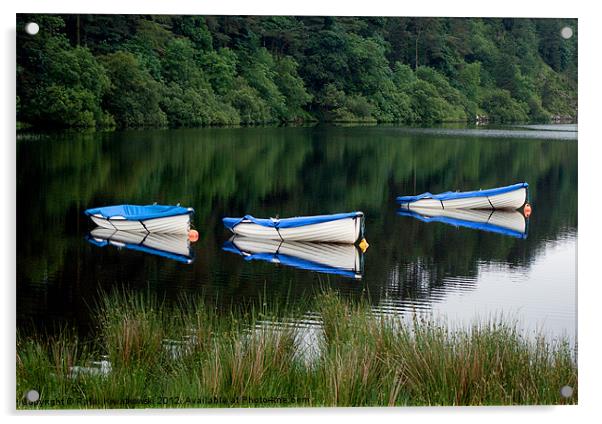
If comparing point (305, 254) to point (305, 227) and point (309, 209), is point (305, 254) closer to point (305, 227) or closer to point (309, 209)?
point (305, 227)

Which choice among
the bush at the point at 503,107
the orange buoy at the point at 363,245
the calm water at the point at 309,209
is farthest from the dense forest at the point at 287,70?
the orange buoy at the point at 363,245

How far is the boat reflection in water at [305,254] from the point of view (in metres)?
9.80

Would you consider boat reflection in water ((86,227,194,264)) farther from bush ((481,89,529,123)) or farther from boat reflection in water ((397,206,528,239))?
bush ((481,89,529,123))

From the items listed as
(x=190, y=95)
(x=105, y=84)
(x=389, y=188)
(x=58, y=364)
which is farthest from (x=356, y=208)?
(x=58, y=364)

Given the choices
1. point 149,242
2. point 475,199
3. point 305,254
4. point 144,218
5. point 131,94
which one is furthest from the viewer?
point 305,254

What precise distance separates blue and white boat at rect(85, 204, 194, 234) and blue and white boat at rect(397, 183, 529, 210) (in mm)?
1799

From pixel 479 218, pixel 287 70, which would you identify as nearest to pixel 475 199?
pixel 479 218

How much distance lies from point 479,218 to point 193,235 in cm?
243

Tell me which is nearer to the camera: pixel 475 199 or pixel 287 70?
pixel 287 70

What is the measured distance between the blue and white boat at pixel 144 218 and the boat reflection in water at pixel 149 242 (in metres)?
0.05

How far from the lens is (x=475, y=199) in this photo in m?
10.1

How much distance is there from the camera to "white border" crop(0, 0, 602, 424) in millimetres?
7996

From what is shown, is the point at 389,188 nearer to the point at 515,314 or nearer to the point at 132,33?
the point at 515,314

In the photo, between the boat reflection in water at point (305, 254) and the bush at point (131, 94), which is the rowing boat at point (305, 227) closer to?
the boat reflection in water at point (305, 254)
